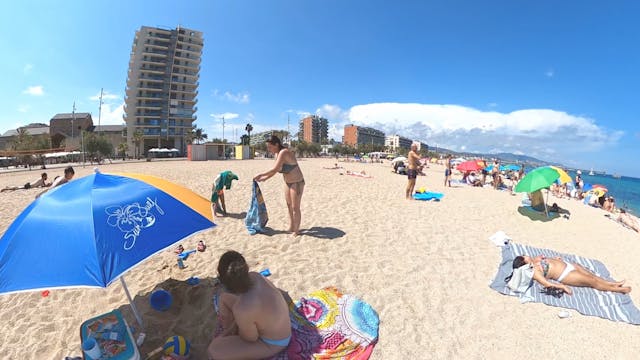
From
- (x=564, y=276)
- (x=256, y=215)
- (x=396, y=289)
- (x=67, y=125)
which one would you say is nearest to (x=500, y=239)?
(x=564, y=276)

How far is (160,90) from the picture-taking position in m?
59.1

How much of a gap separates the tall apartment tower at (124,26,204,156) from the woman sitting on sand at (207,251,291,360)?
Answer: 215 ft

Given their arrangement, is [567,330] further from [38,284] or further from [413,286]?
[38,284]

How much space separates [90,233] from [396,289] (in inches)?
133

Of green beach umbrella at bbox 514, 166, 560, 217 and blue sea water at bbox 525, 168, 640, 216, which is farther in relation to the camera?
blue sea water at bbox 525, 168, 640, 216

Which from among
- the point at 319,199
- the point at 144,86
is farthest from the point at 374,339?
the point at 144,86

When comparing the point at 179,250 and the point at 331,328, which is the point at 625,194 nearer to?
the point at 331,328

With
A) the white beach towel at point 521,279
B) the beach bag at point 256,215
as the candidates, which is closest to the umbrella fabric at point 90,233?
the beach bag at point 256,215

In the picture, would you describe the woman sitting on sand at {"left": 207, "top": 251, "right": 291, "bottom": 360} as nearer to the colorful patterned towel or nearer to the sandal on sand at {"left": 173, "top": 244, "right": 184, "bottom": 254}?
the colorful patterned towel

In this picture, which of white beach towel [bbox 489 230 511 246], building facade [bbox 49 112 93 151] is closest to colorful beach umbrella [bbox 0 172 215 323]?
white beach towel [bbox 489 230 511 246]

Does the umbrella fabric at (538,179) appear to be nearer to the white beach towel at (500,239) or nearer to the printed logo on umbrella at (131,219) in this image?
the white beach towel at (500,239)

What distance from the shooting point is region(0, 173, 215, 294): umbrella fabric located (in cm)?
193

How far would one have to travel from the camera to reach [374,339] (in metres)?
2.68

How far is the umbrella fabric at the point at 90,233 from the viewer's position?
193 cm
